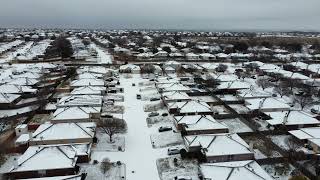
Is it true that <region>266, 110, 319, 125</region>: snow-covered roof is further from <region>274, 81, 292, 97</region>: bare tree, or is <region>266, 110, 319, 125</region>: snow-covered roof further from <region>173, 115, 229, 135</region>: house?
<region>274, 81, 292, 97</region>: bare tree

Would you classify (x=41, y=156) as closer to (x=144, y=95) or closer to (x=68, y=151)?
(x=68, y=151)

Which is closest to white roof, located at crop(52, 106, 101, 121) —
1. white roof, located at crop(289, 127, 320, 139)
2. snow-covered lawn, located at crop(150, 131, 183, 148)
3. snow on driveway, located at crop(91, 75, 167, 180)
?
snow on driveway, located at crop(91, 75, 167, 180)

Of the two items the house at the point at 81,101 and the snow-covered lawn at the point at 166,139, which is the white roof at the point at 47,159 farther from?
the house at the point at 81,101

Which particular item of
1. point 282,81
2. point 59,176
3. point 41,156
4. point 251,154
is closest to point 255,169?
point 251,154

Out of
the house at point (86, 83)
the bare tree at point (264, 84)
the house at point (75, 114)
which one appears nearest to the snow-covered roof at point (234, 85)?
the bare tree at point (264, 84)

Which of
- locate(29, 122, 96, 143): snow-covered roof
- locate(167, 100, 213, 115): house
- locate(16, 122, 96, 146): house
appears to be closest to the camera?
locate(16, 122, 96, 146): house

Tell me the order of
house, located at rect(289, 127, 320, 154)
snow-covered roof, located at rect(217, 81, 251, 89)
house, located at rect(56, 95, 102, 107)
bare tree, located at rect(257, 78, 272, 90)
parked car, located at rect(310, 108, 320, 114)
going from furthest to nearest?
1. bare tree, located at rect(257, 78, 272, 90)
2. snow-covered roof, located at rect(217, 81, 251, 89)
3. parked car, located at rect(310, 108, 320, 114)
4. house, located at rect(56, 95, 102, 107)
5. house, located at rect(289, 127, 320, 154)

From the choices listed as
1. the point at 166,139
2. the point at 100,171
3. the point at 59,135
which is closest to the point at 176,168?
the point at 166,139
